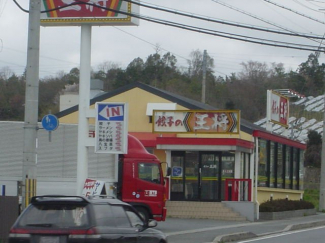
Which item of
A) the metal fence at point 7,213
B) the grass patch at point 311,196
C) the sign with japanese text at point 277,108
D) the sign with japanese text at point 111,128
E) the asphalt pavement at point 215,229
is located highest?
the sign with japanese text at point 277,108

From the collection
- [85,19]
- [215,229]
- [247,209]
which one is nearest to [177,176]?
[247,209]

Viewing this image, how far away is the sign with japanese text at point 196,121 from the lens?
1186 inches

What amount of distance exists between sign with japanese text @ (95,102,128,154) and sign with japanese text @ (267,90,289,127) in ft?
51.3

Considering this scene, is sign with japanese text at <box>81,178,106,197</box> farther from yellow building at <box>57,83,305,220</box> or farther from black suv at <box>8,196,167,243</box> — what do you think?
yellow building at <box>57,83,305,220</box>

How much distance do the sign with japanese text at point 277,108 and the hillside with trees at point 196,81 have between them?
36.8 meters

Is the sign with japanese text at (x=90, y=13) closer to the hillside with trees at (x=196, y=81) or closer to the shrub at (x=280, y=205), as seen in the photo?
the shrub at (x=280, y=205)

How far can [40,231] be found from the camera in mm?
11055

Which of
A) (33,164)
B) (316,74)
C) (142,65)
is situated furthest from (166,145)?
(316,74)

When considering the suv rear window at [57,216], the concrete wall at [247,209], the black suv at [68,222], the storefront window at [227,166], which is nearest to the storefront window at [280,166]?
the storefront window at [227,166]

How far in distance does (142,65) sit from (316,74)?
28.1 meters

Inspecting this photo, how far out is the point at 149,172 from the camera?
2298cm

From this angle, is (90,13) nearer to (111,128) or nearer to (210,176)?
(111,128)

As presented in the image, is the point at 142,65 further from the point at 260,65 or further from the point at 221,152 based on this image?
the point at 221,152

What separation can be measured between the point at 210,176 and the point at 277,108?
6.80m
